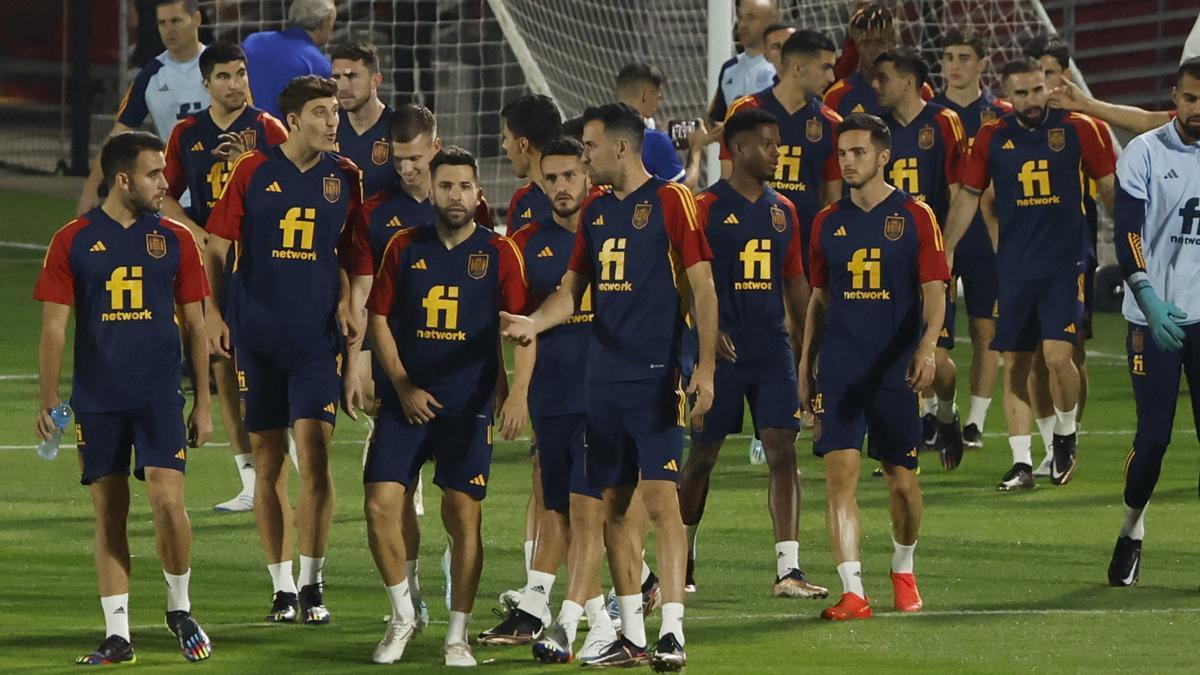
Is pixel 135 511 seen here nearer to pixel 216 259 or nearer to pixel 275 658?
pixel 216 259

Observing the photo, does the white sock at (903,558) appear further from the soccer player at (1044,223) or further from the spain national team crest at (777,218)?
the soccer player at (1044,223)

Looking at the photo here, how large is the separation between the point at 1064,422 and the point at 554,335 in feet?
15.4

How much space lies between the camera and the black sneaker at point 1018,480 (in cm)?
1240

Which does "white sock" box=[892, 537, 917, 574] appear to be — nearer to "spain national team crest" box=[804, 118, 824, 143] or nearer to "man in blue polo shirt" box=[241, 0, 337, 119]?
"spain national team crest" box=[804, 118, 824, 143]

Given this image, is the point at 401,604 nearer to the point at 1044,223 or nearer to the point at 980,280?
the point at 1044,223

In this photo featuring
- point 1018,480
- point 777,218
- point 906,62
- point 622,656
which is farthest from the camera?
point 1018,480

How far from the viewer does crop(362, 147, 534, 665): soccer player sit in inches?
324

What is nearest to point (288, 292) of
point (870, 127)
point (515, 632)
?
point (515, 632)

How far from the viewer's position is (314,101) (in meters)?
9.04

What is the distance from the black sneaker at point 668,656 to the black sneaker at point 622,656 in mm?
152

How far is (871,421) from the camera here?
928 centimetres

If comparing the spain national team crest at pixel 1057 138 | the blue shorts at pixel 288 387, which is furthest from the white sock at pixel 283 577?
the spain national team crest at pixel 1057 138

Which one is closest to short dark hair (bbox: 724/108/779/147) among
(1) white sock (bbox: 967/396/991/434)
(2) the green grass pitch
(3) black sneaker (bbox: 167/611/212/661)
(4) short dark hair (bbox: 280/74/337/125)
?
(4) short dark hair (bbox: 280/74/337/125)

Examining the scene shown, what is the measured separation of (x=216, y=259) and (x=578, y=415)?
165 centimetres
